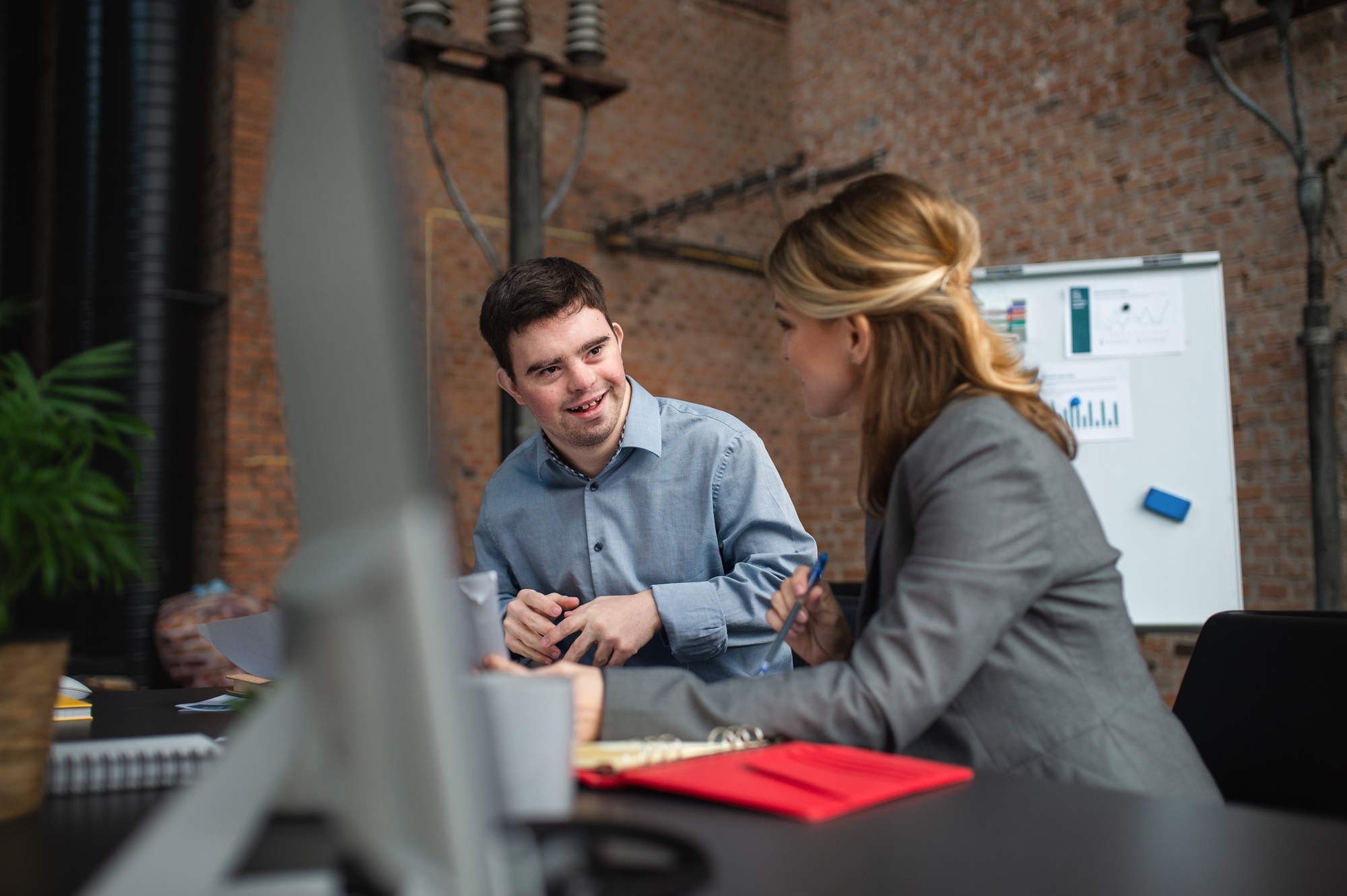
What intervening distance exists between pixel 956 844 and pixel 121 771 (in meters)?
0.70

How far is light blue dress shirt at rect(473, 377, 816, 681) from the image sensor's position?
188cm

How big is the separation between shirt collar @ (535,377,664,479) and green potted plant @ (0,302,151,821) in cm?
123

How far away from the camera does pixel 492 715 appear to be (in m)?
0.69

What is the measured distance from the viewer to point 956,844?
27.3 inches

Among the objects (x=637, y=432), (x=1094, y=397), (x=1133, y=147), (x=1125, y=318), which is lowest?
(x=637, y=432)

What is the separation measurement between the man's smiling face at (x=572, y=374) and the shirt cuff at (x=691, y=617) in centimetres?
39

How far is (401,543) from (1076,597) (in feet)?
2.86

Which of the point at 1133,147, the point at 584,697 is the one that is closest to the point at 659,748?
the point at 584,697

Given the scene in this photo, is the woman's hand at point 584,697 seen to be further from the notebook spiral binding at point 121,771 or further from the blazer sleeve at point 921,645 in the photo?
the notebook spiral binding at point 121,771

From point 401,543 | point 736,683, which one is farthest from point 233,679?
point 401,543

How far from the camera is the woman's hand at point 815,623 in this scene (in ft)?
4.14

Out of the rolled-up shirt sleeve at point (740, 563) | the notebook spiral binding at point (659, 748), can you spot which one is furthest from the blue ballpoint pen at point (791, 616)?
the rolled-up shirt sleeve at point (740, 563)

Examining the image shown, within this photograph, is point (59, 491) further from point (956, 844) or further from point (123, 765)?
point (956, 844)

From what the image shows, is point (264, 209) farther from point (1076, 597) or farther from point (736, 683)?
point (1076, 597)
